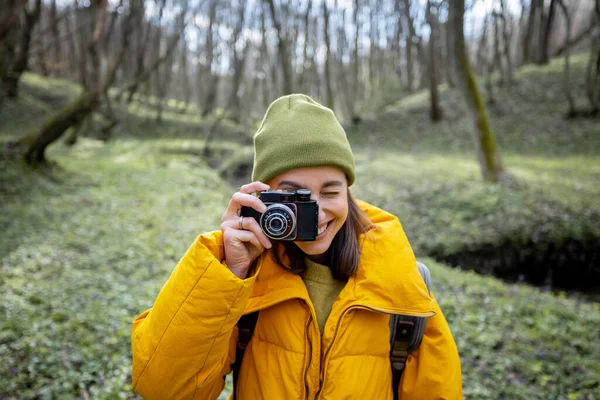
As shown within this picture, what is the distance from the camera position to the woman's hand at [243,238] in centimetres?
144

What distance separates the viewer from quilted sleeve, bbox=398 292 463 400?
157cm

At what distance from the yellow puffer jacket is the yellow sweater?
0.32 ft

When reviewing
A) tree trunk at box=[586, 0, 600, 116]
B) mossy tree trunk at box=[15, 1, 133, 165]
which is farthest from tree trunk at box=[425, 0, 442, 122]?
mossy tree trunk at box=[15, 1, 133, 165]

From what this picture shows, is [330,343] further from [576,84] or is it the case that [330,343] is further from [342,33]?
[342,33]

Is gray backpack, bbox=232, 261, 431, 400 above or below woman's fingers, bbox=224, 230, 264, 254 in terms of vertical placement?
below

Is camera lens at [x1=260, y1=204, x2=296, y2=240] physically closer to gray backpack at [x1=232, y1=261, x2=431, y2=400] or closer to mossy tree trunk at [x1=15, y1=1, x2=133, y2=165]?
gray backpack at [x1=232, y1=261, x2=431, y2=400]

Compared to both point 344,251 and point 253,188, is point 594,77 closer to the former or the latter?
point 344,251

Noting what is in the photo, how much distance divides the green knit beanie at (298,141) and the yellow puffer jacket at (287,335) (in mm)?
369

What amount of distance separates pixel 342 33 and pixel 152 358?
97.7ft

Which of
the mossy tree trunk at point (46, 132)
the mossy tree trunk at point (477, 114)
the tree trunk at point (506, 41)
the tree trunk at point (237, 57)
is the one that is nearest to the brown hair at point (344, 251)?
the mossy tree trunk at point (477, 114)

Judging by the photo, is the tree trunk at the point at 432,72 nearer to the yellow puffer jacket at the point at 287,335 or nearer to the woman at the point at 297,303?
the woman at the point at 297,303

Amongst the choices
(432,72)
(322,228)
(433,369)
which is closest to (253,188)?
(322,228)

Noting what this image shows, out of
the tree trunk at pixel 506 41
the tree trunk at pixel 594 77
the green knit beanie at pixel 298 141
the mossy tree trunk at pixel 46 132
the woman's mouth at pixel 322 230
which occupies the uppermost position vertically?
the tree trunk at pixel 506 41

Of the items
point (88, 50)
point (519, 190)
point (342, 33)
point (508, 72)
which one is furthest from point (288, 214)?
point (342, 33)
